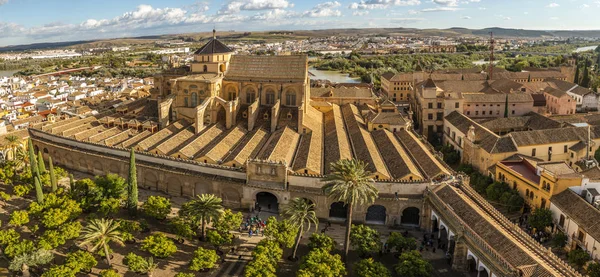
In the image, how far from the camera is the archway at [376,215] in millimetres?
39938

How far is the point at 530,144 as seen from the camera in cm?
4931

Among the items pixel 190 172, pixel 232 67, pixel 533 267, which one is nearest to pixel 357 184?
pixel 533 267

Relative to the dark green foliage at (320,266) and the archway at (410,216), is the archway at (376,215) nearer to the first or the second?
the archway at (410,216)

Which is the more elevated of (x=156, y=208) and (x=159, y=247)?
(x=156, y=208)

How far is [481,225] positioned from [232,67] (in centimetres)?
3947

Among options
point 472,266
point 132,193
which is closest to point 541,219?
point 472,266

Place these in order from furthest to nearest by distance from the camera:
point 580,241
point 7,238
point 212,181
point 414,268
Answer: point 212,181, point 580,241, point 7,238, point 414,268

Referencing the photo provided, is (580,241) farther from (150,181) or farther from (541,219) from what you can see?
(150,181)

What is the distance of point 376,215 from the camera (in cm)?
4025

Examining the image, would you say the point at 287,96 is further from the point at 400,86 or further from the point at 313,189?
the point at 400,86

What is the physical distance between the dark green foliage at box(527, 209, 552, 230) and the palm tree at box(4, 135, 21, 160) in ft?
188

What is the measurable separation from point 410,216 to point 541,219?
420 inches

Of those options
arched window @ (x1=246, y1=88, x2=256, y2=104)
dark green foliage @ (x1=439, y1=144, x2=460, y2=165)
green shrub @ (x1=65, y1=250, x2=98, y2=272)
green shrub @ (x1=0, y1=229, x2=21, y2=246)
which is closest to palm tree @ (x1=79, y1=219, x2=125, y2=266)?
green shrub @ (x1=65, y1=250, x2=98, y2=272)

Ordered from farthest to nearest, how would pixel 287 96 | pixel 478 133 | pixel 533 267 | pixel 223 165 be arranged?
pixel 287 96 → pixel 478 133 → pixel 223 165 → pixel 533 267
